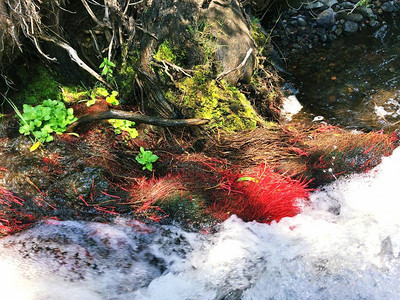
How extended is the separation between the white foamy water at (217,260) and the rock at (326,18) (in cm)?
399

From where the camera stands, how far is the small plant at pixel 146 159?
11.5ft

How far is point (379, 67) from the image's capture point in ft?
17.0

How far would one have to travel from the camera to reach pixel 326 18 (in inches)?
239

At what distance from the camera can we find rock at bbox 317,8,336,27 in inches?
239

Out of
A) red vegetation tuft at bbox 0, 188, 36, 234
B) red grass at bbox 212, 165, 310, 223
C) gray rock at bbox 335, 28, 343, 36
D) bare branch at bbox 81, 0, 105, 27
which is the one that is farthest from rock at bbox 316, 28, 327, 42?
red vegetation tuft at bbox 0, 188, 36, 234

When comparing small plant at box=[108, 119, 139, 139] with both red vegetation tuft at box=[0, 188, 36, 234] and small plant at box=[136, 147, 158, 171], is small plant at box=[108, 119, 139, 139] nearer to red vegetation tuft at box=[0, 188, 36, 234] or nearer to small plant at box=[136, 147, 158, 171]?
small plant at box=[136, 147, 158, 171]

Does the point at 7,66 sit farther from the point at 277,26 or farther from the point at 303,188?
the point at 277,26

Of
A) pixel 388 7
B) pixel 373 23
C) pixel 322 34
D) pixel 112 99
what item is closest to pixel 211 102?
pixel 112 99

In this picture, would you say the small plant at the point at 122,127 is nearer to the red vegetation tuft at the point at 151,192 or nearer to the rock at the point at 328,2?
the red vegetation tuft at the point at 151,192

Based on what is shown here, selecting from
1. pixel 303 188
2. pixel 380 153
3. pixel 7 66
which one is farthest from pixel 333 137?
pixel 7 66

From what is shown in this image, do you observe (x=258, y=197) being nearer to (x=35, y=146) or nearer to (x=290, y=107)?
(x=290, y=107)

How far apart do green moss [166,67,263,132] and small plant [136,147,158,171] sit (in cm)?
71

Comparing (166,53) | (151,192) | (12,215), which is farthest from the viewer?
(166,53)

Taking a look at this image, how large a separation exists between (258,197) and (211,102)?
4.25 ft
